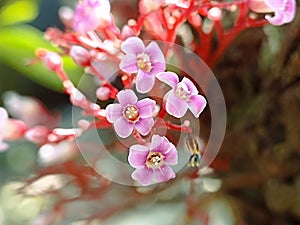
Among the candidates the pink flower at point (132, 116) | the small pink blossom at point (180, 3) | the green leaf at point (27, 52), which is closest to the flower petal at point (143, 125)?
the pink flower at point (132, 116)

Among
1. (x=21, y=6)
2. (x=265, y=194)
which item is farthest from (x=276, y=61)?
(x=21, y=6)

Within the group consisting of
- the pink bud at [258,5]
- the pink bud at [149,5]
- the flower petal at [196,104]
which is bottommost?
the flower petal at [196,104]

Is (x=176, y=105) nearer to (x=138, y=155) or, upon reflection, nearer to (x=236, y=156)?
(x=138, y=155)

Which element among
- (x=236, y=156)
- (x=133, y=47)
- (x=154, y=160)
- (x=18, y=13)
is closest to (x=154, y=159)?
(x=154, y=160)

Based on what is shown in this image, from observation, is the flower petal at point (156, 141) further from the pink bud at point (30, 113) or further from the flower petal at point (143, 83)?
the pink bud at point (30, 113)

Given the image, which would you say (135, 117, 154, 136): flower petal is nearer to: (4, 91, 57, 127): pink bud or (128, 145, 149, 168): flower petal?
(128, 145, 149, 168): flower petal

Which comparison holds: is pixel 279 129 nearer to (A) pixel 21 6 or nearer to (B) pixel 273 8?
(B) pixel 273 8
